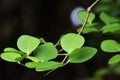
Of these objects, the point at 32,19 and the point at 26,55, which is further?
the point at 32,19

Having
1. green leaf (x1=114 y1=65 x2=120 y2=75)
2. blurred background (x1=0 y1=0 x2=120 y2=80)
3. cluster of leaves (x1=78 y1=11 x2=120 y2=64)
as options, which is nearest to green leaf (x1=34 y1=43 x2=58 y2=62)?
cluster of leaves (x1=78 y1=11 x2=120 y2=64)

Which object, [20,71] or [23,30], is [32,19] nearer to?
[23,30]

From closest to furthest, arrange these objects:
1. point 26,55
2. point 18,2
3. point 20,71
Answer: point 26,55, point 18,2, point 20,71

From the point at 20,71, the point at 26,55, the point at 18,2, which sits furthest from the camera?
the point at 20,71

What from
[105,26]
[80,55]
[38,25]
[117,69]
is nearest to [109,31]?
[105,26]

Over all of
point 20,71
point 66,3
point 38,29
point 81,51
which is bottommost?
point 20,71

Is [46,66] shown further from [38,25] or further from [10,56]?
[38,25]

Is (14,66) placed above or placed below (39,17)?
below

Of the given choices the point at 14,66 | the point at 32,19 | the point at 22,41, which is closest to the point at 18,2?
the point at 32,19
